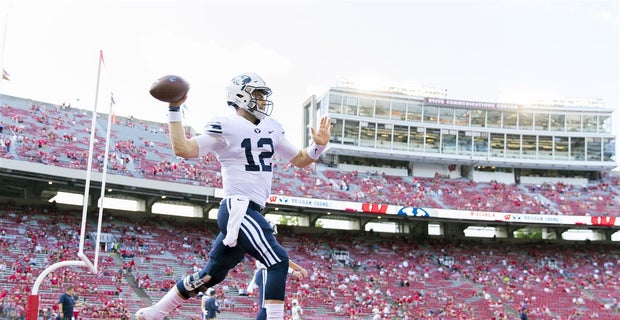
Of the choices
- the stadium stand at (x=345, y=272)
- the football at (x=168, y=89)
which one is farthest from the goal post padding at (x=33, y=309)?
the stadium stand at (x=345, y=272)

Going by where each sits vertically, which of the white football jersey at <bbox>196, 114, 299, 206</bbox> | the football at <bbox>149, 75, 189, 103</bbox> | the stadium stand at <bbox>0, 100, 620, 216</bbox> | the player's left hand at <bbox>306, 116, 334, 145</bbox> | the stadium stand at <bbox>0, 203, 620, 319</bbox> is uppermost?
the stadium stand at <bbox>0, 100, 620, 216</bbox>

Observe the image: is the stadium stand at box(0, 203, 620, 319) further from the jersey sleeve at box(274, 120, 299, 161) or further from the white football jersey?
the white football jersey

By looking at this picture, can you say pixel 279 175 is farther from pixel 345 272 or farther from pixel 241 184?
pixel 241 184

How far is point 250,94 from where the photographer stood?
6.66 m

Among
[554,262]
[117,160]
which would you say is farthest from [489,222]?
[117,160]

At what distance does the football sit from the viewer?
596cm

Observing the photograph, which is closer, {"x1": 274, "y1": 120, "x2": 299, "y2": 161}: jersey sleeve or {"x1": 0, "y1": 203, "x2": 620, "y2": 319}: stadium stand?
{"x1": 274, "y1": 120, "x2": 299, "y2": 161}: jersey sleeve

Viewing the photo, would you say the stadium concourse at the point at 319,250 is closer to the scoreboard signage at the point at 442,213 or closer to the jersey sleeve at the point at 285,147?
the scoreboard signage at the point at 442,213

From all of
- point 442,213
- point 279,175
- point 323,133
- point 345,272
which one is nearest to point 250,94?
point 323,133

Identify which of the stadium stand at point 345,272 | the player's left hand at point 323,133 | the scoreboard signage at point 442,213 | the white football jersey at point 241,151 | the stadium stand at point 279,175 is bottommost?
the stadium stand at point 345,272

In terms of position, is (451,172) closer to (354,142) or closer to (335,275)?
(354,142)

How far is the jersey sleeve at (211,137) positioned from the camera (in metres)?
6.36

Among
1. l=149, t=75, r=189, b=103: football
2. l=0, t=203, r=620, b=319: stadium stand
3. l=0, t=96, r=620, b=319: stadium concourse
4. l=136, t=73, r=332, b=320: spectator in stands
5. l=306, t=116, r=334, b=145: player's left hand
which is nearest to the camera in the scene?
l=149, t=75, r=189, b=103: football

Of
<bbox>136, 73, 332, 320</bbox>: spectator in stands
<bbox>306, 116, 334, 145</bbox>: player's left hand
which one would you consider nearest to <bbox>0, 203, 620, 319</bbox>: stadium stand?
<bbox>136, 73, 332, 320</bbox>: spectator in stands
